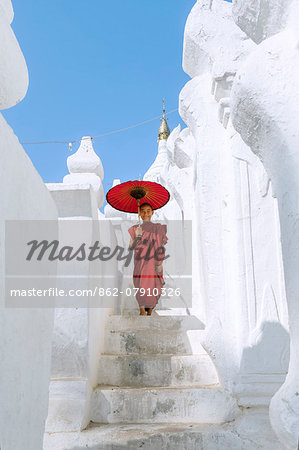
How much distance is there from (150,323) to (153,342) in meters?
0.36

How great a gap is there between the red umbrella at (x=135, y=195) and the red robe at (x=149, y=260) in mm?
263

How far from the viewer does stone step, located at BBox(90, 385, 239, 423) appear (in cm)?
245

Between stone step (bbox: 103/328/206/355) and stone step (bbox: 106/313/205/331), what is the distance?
0.68 ft

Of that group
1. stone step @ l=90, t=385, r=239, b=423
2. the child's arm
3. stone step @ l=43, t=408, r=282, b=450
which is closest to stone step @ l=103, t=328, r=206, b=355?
stone step @ l=90, t=385, r=239, b=423

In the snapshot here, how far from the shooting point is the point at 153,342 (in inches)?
125

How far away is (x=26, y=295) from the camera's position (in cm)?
139

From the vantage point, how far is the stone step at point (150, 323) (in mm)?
3453

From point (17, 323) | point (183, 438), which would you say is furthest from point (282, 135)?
point (183, 438)

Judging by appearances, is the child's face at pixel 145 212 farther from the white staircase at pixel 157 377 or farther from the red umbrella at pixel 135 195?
the white staircase at pixel 157 377

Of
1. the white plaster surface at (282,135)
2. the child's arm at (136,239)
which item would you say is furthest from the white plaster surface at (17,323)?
the child's arm at (136,239)

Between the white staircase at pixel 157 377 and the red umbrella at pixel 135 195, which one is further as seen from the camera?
the red umbrella at pixel 135 195

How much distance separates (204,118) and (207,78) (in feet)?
1.26

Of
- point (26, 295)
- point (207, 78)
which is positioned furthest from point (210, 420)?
point (207, 78)

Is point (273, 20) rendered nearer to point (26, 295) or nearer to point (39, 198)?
point (39, 198)
